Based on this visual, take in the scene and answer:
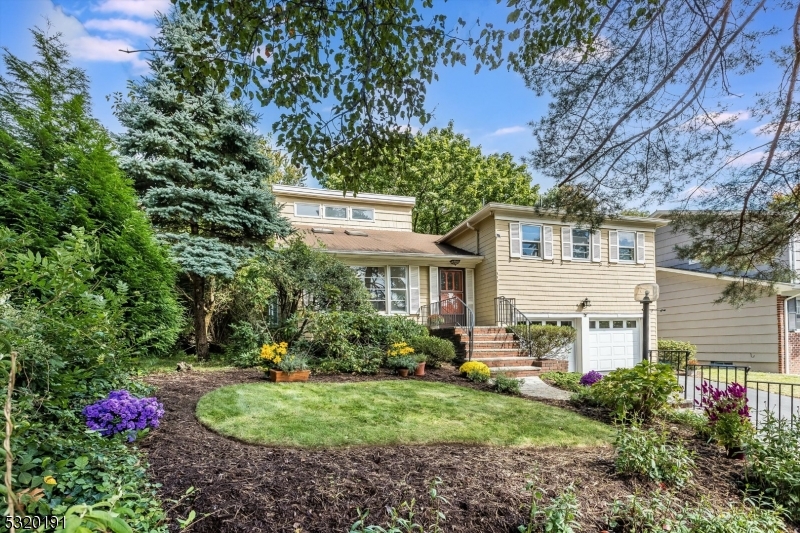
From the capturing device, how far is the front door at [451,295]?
1286 cm

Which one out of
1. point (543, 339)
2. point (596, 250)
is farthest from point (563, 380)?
point (596, 250)

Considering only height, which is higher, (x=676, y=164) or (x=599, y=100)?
(x=599, y=100)

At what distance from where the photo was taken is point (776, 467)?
3156 millimetres

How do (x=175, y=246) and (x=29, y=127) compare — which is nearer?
(x=29, y=127)

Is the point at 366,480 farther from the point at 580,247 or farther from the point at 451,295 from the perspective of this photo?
the point at 580,247

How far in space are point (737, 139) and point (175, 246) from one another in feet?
29.4

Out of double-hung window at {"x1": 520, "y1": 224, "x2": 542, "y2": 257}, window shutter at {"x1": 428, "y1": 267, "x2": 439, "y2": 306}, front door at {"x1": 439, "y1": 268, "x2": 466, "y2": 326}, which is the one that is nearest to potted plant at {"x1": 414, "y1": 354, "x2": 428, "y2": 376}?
front door at {"x1": 439, "y1": 268, "x2": 466, "y2": 326}

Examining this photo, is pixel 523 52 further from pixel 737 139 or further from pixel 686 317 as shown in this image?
pixel 686 317

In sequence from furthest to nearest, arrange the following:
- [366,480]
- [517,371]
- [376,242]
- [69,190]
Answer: [376,242] → [517,371] → [69,190] → [366,480]

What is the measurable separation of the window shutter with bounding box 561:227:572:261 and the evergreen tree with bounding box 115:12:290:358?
8.94m

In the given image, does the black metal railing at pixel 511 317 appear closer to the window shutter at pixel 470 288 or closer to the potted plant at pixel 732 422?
the window shutter at pixel 470 288

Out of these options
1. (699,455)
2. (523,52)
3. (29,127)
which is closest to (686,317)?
(699,455)

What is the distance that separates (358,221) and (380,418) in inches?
417

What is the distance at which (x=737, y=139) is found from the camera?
12.3 ft
